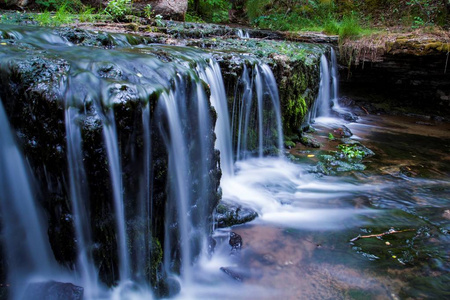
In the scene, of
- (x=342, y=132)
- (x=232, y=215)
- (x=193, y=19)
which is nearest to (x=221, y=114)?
(x=232, y=215)

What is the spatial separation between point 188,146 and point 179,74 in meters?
0.79

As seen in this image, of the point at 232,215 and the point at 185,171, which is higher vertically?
the point at 185,171

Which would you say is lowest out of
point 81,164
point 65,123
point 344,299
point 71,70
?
point 344,299

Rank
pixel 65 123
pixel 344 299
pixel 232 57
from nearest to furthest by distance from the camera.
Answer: pixel 65 123 < pixel 344 299 < pixel 232 57

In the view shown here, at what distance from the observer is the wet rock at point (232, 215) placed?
4.15m

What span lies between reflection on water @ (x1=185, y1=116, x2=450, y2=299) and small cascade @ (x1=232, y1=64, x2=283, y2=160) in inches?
13.6

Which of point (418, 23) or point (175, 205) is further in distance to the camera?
point (418, 23)

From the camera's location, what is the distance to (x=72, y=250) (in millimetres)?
2768

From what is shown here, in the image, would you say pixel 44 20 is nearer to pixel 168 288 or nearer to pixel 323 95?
pixel 168 288

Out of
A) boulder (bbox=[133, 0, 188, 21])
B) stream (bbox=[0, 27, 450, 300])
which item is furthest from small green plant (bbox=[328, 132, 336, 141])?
boulder (bbox=[133, 0, 188, 21])

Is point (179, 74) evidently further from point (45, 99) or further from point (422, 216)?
point (422, 216)

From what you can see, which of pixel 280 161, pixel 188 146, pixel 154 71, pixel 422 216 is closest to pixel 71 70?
pixel 154 71

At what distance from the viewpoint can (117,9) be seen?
24.8 ft

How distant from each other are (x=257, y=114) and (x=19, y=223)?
416cm
